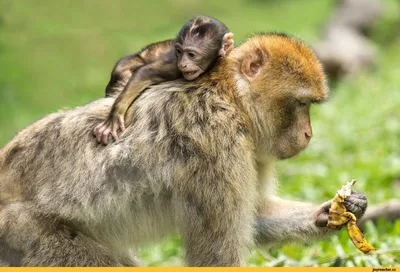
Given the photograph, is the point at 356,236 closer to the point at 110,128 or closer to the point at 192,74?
the point at 192,74

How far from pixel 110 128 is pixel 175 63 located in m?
0.79

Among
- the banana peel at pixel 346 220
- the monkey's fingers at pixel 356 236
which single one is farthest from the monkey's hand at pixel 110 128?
the monkey's fingers at pixel 356 236

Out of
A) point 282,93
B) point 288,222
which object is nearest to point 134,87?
point 282,93

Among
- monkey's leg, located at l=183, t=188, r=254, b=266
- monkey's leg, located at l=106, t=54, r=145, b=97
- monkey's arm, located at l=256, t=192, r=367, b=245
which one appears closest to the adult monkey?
monkey's leg, located at l=183, t=188, r=254, b=266

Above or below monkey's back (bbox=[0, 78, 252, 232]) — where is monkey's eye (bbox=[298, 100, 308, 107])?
above

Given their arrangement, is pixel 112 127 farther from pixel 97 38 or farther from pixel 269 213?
pixel 97 38

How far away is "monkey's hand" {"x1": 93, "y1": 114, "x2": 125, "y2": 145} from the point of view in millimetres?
5215

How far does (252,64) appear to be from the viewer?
214 inches

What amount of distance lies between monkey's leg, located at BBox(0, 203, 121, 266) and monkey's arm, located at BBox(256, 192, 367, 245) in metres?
1.44

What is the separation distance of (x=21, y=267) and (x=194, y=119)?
1.61 metres

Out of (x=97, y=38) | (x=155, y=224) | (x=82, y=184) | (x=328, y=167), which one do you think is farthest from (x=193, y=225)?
(x=97, y=38)

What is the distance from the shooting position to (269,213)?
6.05m

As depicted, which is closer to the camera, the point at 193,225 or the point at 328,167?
the point at 193,225

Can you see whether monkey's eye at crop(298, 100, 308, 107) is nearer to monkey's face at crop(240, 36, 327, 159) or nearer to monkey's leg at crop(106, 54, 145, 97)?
monkey's face at crop(240, 36, 327, 159)
